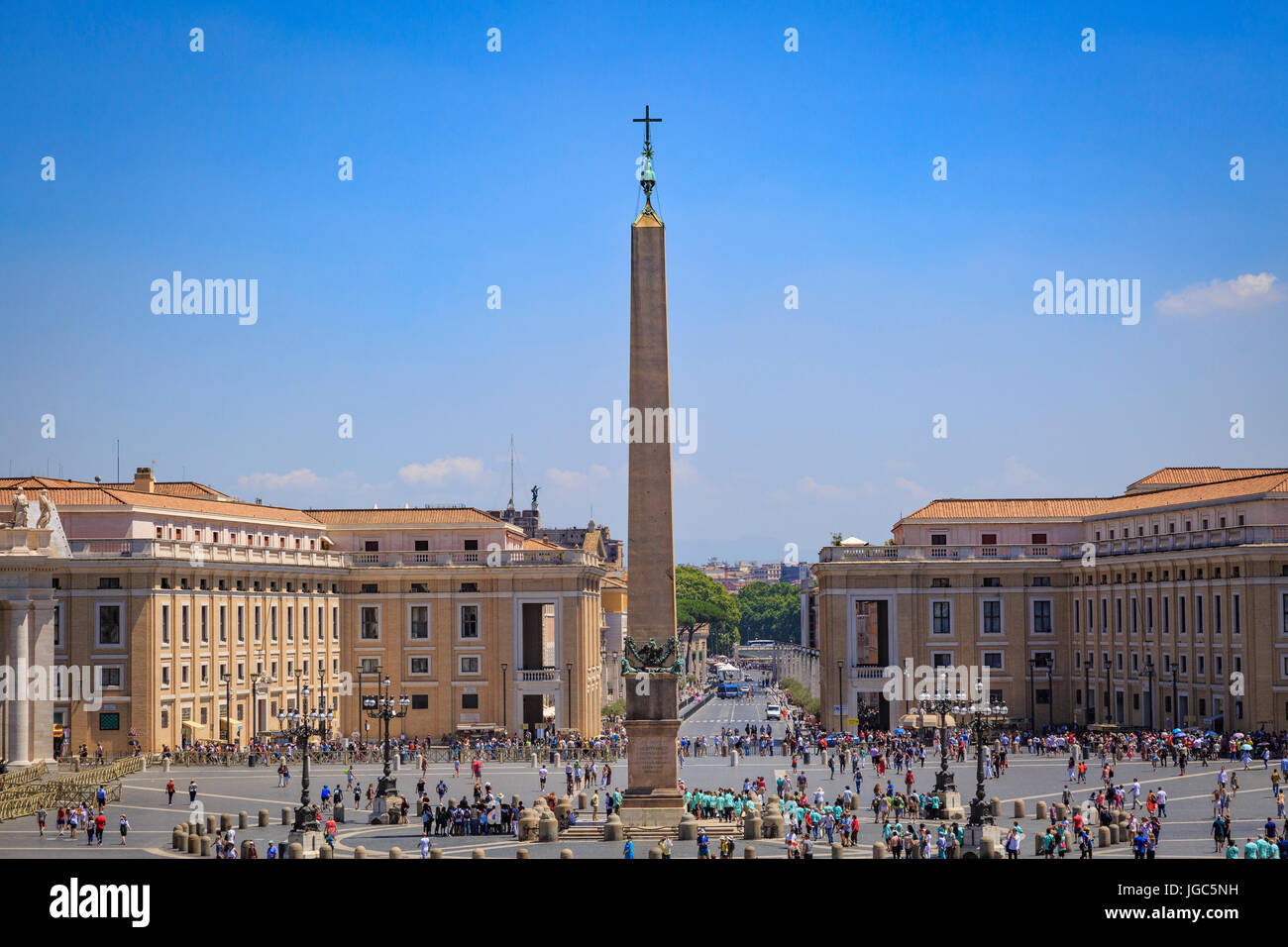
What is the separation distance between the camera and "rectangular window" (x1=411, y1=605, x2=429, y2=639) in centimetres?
8300

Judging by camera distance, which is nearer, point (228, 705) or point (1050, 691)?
point (228, 705)

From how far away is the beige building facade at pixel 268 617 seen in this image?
224ft

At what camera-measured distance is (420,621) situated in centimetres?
8306

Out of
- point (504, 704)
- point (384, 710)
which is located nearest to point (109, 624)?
point (384, 710)

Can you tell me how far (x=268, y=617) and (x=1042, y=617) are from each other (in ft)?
Result: 128

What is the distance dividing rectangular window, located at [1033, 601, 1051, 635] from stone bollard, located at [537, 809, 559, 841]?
4592 centimetres

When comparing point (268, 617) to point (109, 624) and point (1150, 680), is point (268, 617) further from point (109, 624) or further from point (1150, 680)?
point (1150, 680)

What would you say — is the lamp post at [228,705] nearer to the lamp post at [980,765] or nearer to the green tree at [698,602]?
the lamp post at [980,765]

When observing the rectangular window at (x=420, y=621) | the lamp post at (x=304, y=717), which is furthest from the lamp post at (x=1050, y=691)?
the lamp post at (x=304, y=717)

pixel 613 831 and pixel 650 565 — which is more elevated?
pixel 650 565

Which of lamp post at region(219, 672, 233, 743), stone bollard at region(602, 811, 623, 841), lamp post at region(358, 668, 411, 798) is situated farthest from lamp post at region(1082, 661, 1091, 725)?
stone bollard at region(602, 811, 623, 841)
